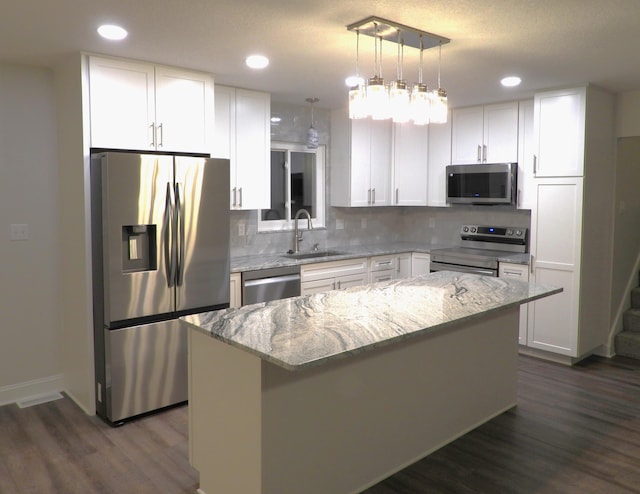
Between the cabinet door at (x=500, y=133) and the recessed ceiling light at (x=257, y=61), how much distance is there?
2.51 metres

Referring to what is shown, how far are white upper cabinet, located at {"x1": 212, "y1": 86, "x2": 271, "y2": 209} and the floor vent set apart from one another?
196 centimetres

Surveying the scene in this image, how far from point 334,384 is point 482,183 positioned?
10.9 feet

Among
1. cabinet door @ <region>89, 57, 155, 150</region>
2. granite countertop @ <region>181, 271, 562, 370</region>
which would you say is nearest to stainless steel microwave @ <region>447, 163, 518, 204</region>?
granite countertop @ <region>181, 271, 562, 370</region>

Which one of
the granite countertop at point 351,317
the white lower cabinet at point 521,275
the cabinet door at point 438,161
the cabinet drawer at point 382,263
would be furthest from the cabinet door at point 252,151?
the white lower cabinet at point 521,275

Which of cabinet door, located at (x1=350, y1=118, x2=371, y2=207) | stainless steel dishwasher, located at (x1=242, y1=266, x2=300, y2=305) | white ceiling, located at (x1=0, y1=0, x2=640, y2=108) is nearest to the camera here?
white ceiling, located at (x1=0, y1=0, x2=640, y2=108)

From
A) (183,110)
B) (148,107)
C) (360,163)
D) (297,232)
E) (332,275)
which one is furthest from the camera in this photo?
(360,163)

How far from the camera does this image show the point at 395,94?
2.67 meters

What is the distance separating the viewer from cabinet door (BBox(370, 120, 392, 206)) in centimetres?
563

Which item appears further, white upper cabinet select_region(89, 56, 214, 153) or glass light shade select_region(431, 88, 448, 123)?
white upper cabinet select_region(89, 56, 214, 153)

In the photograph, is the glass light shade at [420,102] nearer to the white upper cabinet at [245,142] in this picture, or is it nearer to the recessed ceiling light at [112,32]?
the recessed ceiling light at [112,32]

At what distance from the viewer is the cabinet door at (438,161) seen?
551 centimetres

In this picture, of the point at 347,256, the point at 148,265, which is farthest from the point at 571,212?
the point at 148,265

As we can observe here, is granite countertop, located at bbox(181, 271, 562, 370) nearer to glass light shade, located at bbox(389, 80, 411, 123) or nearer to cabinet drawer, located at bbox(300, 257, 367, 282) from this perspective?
glass light shade, located at bbox(389, 80, 411, 123)

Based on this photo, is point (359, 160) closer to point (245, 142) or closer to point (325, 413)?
point (245, 142)
